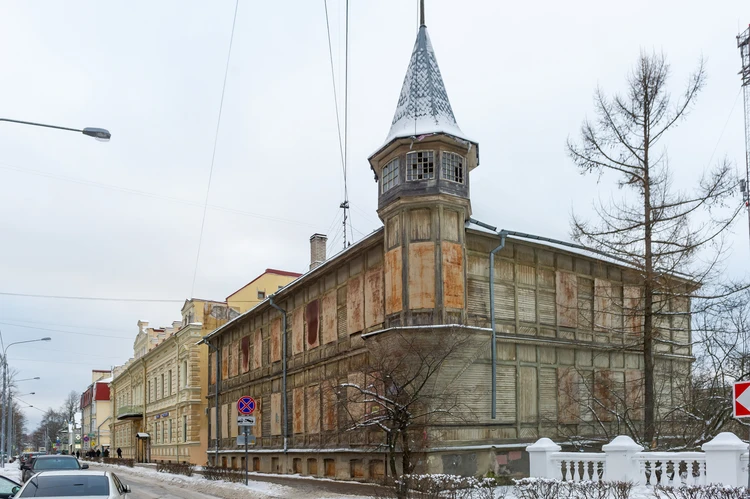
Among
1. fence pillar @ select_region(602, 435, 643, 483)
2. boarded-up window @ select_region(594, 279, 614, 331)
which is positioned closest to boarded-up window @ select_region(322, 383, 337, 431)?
boarded-up window @ select_region(594, 279, 614, 331)

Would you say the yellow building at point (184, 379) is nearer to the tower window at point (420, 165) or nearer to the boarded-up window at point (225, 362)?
the boarded-up window at point (225, 362)

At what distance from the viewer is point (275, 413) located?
36219 millimetres

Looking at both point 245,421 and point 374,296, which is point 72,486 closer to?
point 245,421

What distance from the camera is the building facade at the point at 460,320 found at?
23.8 meters

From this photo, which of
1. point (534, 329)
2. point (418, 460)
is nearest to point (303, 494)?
point (418, 460)

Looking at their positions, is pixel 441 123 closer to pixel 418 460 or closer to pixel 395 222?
pixel 395 222

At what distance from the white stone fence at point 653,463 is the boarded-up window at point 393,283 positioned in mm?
6560

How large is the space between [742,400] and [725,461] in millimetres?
3656

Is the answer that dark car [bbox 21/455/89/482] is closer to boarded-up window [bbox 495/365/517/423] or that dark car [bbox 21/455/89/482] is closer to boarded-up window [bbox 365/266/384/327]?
boarded-up window [bbox 365/266/384/327]

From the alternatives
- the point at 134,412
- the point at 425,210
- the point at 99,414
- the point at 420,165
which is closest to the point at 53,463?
the point at 425,210

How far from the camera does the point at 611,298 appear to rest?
1029 inches

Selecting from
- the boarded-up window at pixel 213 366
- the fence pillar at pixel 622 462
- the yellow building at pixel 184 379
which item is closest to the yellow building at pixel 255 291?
the yellow building at pixel 184 379

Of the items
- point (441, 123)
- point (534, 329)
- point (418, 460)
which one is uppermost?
point (441, 123)

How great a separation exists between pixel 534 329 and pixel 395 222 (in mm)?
6179
